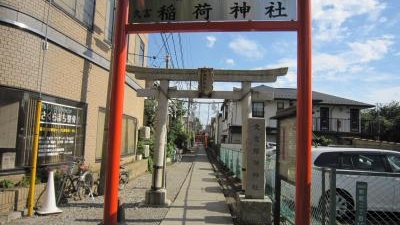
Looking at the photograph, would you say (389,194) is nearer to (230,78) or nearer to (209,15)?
(230,78)

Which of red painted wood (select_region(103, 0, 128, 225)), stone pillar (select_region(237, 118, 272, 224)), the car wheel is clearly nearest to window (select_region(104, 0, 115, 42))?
stone pillar (select_region(237, 118, 272, 224))

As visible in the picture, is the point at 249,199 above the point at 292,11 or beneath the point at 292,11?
beneath

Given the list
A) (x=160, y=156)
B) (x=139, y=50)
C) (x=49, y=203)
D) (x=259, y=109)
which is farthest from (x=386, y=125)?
(x=49, y=203)

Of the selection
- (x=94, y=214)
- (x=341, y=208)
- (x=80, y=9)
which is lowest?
(x=94, y=214)

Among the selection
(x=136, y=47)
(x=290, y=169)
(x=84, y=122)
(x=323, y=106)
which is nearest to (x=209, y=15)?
(x=290, y=169)

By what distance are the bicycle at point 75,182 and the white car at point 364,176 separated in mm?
5526

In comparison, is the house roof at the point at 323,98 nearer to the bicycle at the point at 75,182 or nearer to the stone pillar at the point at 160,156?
the stone pillar at the point at 160,156

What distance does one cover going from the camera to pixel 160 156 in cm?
1131

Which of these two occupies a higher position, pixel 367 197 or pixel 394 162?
pixel 394 162

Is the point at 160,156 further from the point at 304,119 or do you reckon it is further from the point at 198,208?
the point at 304,119

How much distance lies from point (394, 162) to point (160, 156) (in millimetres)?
6062

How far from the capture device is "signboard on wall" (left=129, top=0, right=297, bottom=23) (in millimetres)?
6301

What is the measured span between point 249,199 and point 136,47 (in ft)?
43.0

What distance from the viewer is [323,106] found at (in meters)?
41.5
